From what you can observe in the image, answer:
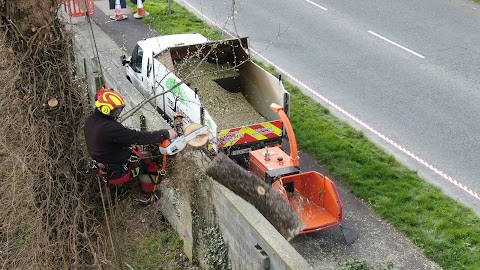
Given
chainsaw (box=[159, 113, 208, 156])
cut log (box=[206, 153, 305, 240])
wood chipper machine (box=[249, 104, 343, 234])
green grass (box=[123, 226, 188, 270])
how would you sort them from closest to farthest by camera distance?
1. chainsaw (box=[159, 113, 208, 156])
2. cut log (box=[206, 153, 305, 240])
3. green grass (box=[123, 226, 188, 270])
4. wood chipper machine (box=[249, 104, 343, 234])

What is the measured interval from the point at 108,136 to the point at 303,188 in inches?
131

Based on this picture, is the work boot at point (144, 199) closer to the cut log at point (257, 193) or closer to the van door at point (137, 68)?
the cut log at point (257, 193)

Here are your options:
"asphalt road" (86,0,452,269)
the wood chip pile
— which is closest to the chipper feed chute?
"asphalt road" (86,0,452,269)

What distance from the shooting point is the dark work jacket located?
20.4 feet

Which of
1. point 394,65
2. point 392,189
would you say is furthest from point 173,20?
point 392,189

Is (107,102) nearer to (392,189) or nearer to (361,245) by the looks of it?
(361,245)

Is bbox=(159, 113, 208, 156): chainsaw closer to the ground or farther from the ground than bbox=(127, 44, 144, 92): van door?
farther from the ground

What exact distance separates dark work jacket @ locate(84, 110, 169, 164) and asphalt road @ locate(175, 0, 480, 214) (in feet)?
9.55

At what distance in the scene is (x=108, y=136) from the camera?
632 cm

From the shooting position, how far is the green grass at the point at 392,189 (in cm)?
816

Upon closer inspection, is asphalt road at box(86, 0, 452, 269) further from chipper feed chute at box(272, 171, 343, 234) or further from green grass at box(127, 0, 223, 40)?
green grass at box(127, 0, 223, 40)

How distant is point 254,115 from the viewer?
403 inches

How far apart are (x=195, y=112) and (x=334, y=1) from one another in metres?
10.6

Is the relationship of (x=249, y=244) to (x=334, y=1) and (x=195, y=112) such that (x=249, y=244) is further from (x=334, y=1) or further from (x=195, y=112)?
(x=334, y=1)
